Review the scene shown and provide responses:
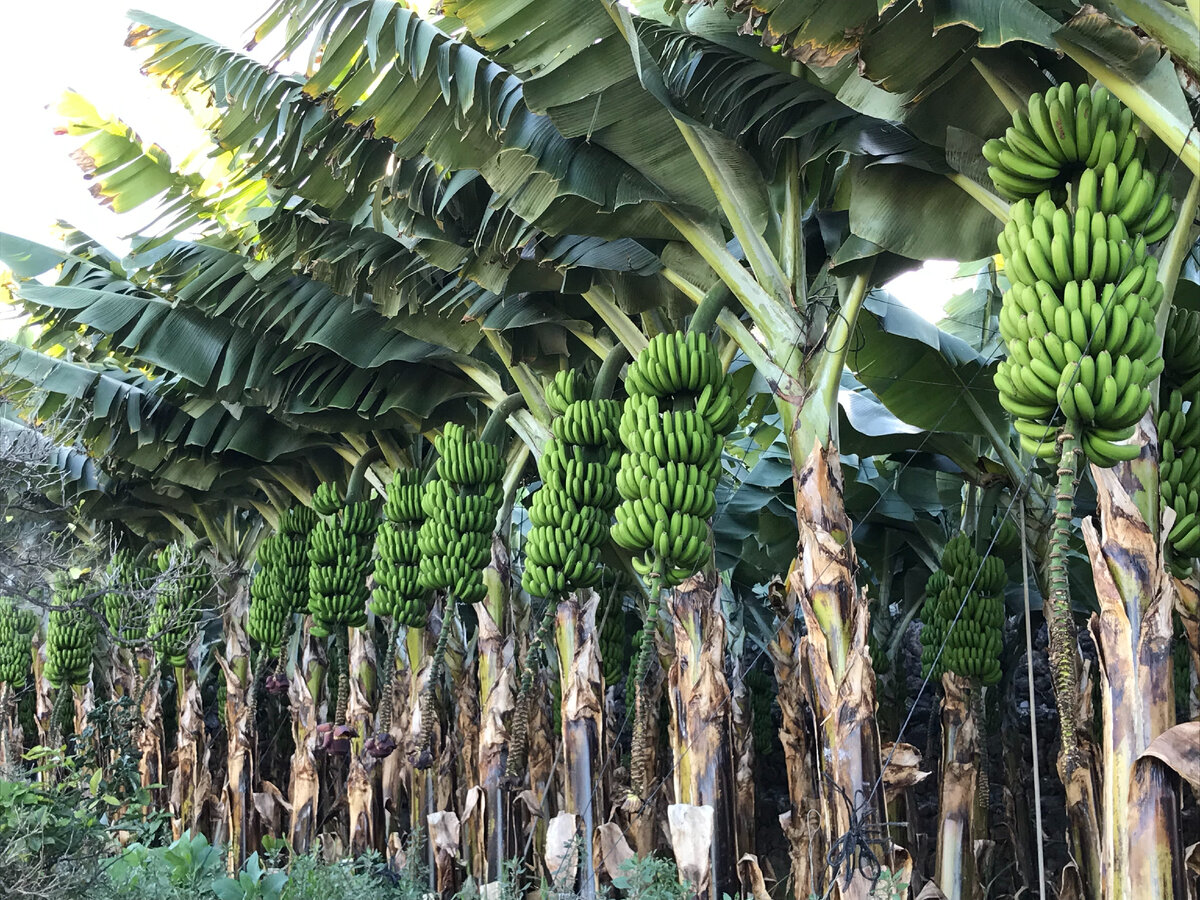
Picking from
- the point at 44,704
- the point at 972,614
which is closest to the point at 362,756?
the point at 972,614

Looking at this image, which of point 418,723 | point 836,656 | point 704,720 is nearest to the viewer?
point 836,656

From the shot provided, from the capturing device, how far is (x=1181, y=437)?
3.05 metres

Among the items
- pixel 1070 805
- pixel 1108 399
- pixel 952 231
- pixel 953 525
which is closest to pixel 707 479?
pixel 952 231

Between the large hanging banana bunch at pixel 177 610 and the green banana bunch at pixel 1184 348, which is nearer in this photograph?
the green banana bunch at pixel 1184 348

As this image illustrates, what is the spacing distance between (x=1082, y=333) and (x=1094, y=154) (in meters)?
0.56

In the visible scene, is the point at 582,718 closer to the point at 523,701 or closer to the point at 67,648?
the point at 523,701

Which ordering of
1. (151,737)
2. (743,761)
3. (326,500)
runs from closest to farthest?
(743,761)
(326,500)
(151,737)

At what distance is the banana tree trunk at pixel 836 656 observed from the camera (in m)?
3.34

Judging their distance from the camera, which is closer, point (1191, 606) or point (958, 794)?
point (1191, 606)

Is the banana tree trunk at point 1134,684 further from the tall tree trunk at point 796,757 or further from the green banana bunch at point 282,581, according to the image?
the green banana bunch at point 282,581

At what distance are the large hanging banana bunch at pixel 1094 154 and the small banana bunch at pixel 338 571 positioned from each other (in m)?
5.04

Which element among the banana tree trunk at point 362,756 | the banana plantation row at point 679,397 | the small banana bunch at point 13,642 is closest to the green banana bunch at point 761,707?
the banana plantation row at point 679,397

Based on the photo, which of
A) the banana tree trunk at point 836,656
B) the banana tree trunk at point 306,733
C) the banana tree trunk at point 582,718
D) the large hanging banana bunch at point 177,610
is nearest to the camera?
the banana tree trunk at point 836,656

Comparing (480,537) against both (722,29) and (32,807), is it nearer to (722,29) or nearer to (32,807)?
(32,807)
